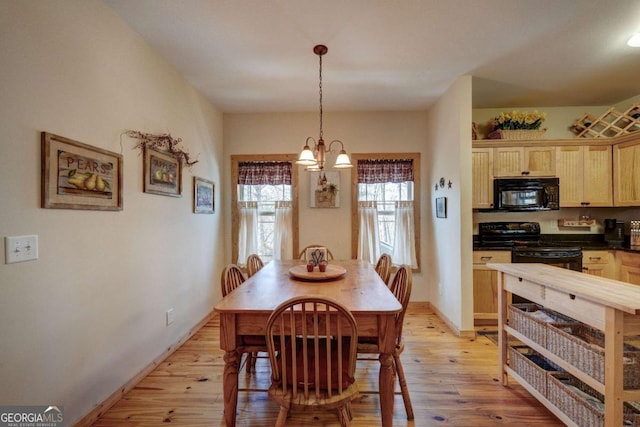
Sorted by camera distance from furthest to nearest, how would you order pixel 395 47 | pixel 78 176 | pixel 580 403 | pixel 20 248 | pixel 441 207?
pixel 441 207, pixel 395 47, pixel 78 176, pixel 580 403, pixel 20 248

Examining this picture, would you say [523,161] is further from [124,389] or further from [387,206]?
[124,389]

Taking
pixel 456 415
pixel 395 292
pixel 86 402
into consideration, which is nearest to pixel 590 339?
pixel 456 415

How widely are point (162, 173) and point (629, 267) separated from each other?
4.81 metres

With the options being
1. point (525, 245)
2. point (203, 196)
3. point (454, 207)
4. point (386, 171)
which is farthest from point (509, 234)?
point (203, 196)

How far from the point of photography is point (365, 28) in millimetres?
2205

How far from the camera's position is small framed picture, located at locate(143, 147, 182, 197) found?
7.75ft

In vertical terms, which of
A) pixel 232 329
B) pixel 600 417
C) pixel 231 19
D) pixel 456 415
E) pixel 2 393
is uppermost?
pixel 231 19

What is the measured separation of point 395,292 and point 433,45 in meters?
2.04

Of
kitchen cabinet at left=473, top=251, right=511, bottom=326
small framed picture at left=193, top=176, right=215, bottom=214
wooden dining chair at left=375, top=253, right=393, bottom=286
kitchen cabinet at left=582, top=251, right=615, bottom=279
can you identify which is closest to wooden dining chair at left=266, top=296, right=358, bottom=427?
wooden dining chair at left=375, top=253, right=393, bottom=286

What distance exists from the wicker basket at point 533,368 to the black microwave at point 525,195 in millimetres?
1792

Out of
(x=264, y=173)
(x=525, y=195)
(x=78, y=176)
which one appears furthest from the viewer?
(x=264, y=173)

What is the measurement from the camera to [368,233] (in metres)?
3.96

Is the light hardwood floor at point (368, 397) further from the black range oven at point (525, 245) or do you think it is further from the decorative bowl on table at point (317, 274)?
the black range oven at point (525, 245)

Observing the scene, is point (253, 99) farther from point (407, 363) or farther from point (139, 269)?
point (407, 363)
